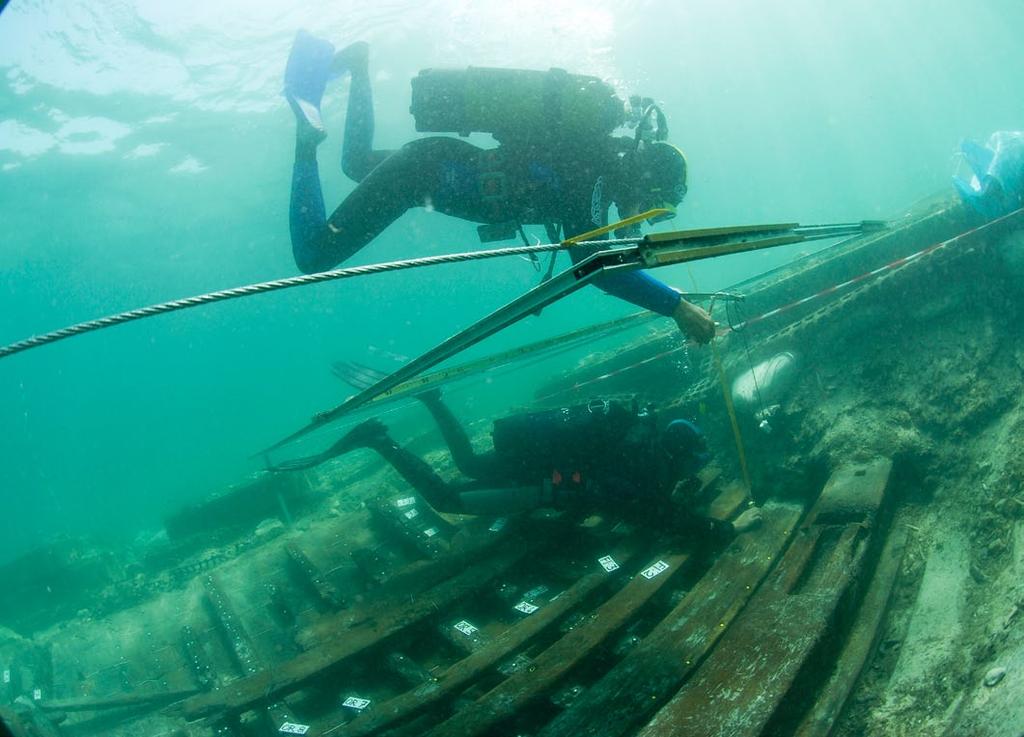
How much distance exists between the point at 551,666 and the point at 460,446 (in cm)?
393

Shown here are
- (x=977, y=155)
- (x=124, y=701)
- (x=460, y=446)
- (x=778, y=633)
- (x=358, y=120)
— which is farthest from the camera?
(x=460, y=446)

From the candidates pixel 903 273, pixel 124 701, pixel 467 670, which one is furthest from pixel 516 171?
pixel 124 701

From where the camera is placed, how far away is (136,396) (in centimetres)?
9281

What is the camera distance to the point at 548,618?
3.33 m

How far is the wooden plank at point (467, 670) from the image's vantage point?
2.77 meters

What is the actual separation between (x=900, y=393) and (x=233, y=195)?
35734 mm

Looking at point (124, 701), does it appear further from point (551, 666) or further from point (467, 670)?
point (551, 666)

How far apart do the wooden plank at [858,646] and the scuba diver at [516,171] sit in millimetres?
1841

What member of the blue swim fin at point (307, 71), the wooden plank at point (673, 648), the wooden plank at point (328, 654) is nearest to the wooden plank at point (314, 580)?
the wooden plank at point (328, 654)

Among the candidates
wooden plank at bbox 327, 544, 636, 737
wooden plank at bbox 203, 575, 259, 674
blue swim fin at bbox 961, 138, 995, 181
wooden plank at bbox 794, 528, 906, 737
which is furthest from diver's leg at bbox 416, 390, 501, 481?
blue swim fin at bbox 961, 138, 995, 181

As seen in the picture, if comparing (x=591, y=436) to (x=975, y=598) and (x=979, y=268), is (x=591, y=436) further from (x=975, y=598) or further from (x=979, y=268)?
(x=979, y=268)

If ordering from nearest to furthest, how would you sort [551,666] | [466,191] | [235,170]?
[551,666] < [466,191] < [235,170]

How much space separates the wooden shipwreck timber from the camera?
243 centimetres

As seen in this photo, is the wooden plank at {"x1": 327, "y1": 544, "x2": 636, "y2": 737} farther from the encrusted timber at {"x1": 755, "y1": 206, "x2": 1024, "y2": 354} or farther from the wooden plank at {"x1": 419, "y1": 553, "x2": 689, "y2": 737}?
the encrusted timber at {"x1": 755, "y1": 206, "x2": 1024, "y2": 354}
